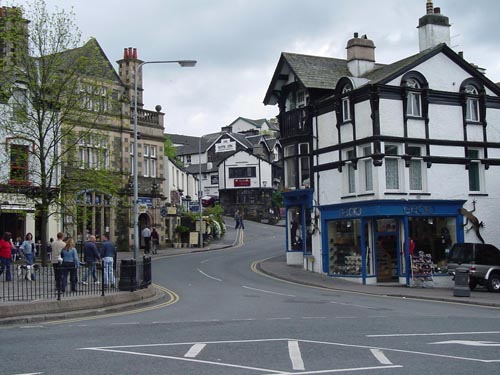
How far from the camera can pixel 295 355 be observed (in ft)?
33.6

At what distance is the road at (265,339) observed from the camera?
9352 mm

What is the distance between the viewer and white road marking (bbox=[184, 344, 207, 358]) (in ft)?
33.9

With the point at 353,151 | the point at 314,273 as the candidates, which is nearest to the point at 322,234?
the point at 314,273

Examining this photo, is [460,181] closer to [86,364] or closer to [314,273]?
[314,273]

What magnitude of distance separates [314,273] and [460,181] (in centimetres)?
872

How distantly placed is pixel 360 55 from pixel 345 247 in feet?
37.0

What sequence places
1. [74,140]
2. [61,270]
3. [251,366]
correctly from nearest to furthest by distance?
[251,366] < [61,270] < [74,140]

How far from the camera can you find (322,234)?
33531 mm

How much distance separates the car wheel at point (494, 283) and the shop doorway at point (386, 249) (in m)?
4.70

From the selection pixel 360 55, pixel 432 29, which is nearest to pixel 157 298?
pixel 360 55

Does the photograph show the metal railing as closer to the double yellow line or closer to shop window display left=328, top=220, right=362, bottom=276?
the double yellow line

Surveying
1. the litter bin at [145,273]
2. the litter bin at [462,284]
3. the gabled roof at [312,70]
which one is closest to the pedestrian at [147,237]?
the gabled roof at [312,70]

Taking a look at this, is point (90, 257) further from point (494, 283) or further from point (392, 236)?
point (494, 283)

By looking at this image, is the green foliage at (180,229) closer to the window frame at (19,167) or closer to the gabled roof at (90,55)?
the window frame at (19,167)
